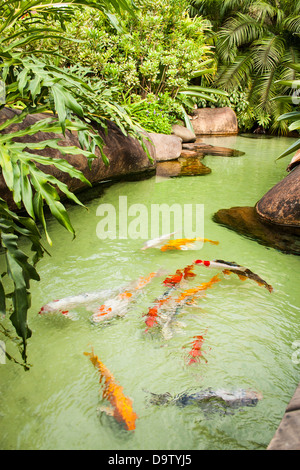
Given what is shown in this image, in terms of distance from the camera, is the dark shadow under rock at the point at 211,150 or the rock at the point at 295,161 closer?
the rock at the point at 295,161

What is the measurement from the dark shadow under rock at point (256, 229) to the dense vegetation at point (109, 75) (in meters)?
1.22

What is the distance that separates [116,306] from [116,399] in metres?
0.72

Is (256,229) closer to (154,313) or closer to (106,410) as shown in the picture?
(154,313)

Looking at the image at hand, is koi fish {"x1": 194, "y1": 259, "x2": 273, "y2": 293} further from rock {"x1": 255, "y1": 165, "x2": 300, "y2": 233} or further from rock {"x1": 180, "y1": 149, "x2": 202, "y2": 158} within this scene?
rock {"x1": 180, "y1": 149, "x2": 202, "y2": 158}

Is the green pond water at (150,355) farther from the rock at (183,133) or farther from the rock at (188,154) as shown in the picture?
the rock at (183,133)

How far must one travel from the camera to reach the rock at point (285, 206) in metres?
3.51

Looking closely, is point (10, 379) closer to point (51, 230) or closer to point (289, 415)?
point (289, 415)

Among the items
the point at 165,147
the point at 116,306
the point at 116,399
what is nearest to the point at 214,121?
the point at 165,147

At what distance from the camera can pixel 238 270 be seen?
2566 millimetres

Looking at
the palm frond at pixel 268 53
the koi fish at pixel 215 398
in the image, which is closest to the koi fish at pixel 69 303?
the koi fish at pixel 215 398

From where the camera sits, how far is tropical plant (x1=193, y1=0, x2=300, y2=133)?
1198 centimetres

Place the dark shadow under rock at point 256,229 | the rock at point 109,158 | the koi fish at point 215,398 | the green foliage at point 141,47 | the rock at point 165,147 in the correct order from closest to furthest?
the koi fish at point 215,398, the dark shadow under rock at point 256,229, the rock at point 109,158, the green foliage at point 141,47, the rock at point 165,147
